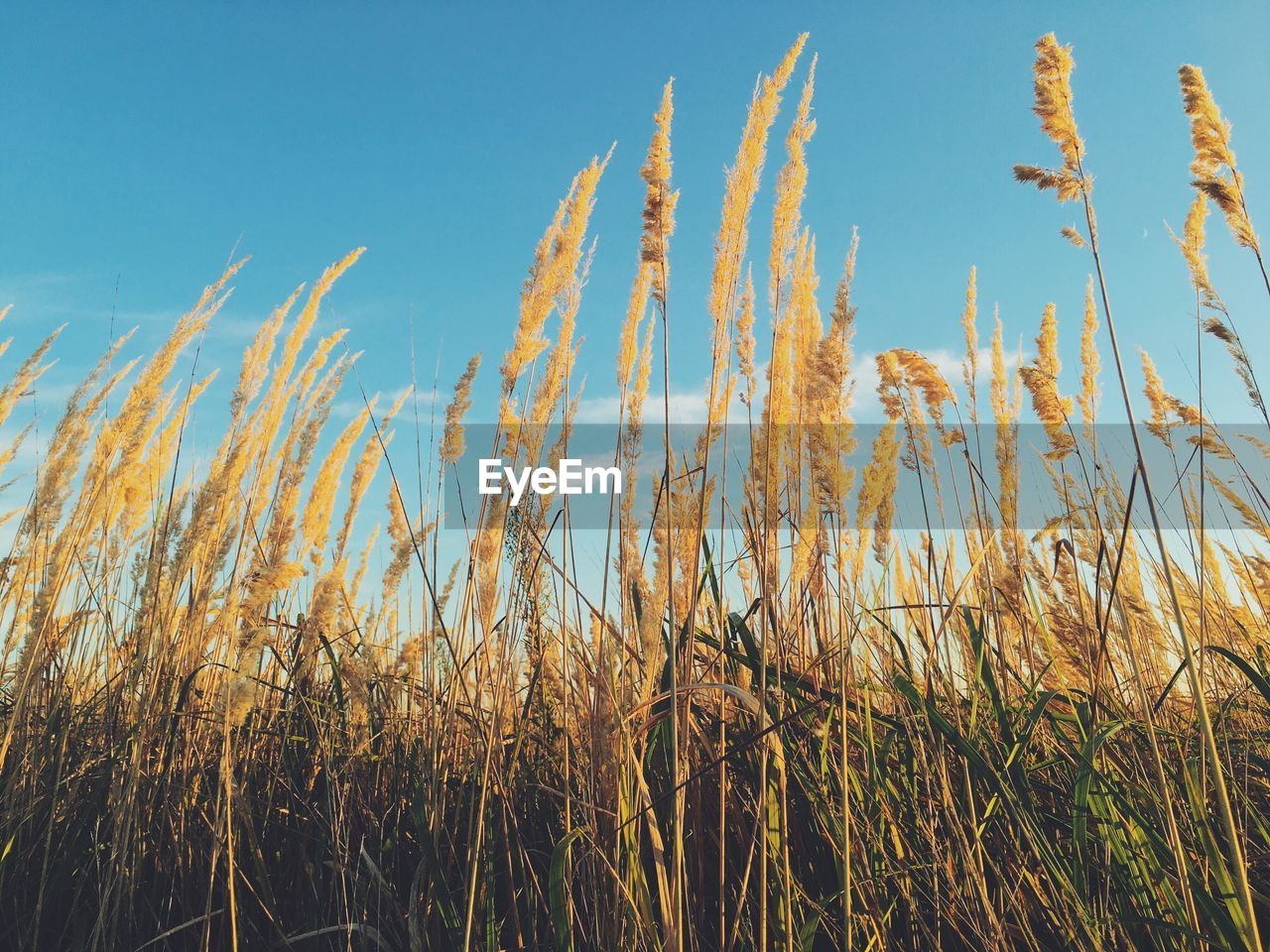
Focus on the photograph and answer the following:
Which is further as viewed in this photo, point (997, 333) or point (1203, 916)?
point (997, 333)

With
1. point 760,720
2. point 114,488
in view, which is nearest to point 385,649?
point 114,488

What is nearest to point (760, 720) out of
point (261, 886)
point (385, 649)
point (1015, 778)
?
point (1015, 778)

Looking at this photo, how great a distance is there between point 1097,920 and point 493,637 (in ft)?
4.44

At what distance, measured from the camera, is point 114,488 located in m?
2.54

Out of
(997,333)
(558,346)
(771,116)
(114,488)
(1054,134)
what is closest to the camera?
(1054,134)

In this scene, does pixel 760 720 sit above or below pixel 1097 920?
above

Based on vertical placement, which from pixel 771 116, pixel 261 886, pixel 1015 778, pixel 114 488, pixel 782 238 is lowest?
pixel 261 886

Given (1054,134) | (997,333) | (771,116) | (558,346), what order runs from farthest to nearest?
(997,333) → (558,346) → (771,116) → (1054,134)

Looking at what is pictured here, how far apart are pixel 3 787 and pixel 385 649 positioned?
1.13 meters

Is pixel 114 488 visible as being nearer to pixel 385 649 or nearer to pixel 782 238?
pixel 385 649

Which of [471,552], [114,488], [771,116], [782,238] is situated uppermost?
[771,116]

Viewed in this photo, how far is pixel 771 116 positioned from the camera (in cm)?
171

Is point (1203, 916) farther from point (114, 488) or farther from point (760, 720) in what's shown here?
point (114, 488)

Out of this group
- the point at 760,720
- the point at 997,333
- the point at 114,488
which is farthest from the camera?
the point at 997,333
